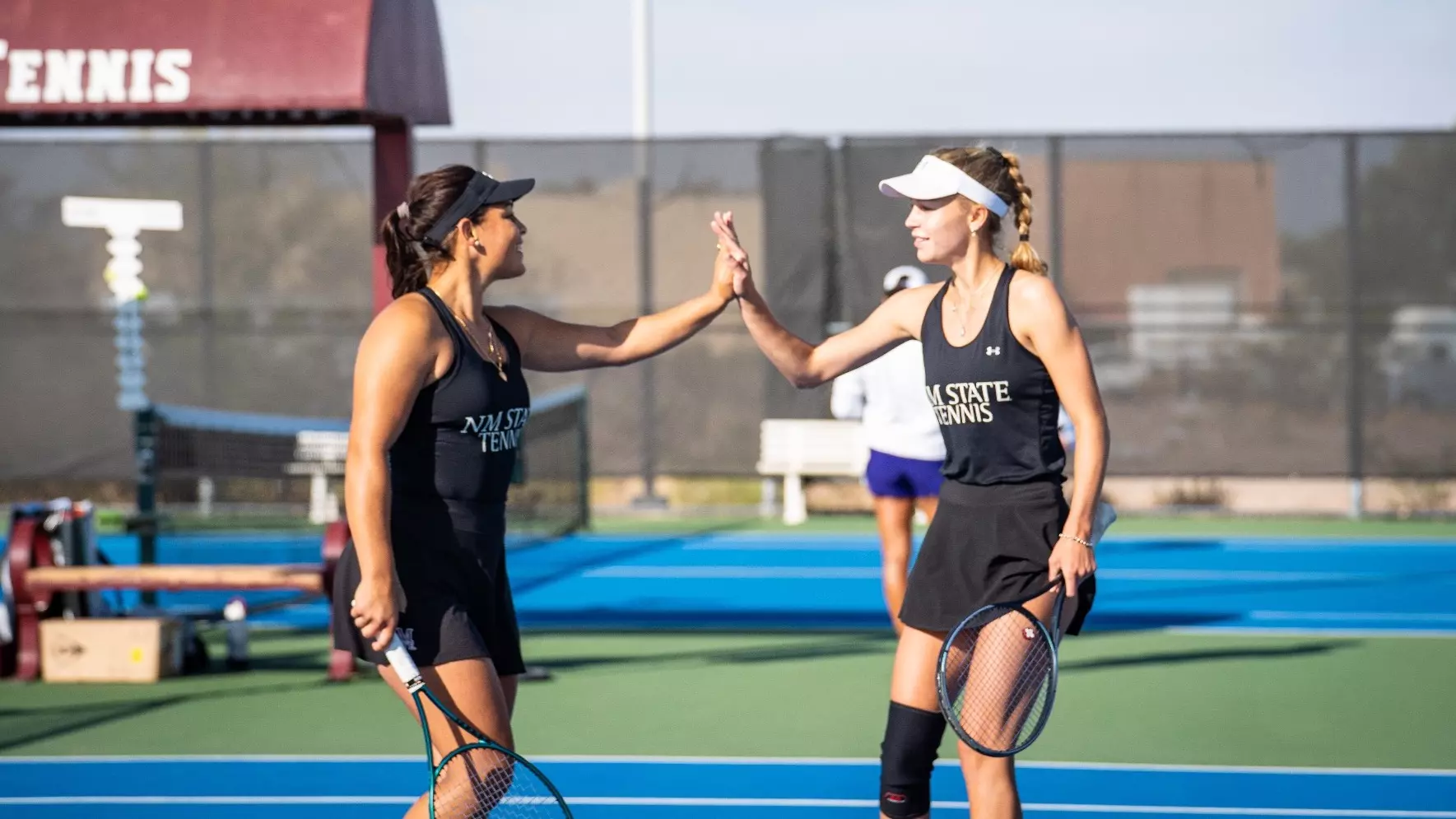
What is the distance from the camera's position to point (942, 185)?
4844mm

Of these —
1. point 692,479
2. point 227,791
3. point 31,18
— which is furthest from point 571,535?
point 227,791

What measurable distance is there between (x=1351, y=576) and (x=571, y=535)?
6.40 m

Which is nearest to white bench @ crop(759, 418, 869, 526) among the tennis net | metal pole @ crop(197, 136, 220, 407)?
the tennis net

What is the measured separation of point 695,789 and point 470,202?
9.62 feet

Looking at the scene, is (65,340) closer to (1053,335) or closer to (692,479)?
(692,479)

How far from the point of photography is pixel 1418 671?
9.00 meters

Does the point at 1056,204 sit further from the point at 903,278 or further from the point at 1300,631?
the point at 903,278

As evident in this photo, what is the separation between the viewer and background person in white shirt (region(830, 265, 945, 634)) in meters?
8.36

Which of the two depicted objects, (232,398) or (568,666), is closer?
(568,666)

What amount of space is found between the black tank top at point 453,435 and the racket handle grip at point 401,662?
1.19 ft

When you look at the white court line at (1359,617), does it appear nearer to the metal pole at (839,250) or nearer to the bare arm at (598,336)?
the metal pole at (839,250)

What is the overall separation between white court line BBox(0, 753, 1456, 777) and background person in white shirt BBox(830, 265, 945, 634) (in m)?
1.33

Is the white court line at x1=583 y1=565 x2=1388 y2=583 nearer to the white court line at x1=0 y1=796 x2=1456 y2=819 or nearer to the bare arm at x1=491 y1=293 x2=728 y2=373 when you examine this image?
the white court line at x1=0 y1=796 x2=1456 y2=819

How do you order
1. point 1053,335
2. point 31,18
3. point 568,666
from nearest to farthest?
point 1053,335 → point 31,18 → point 568,666
